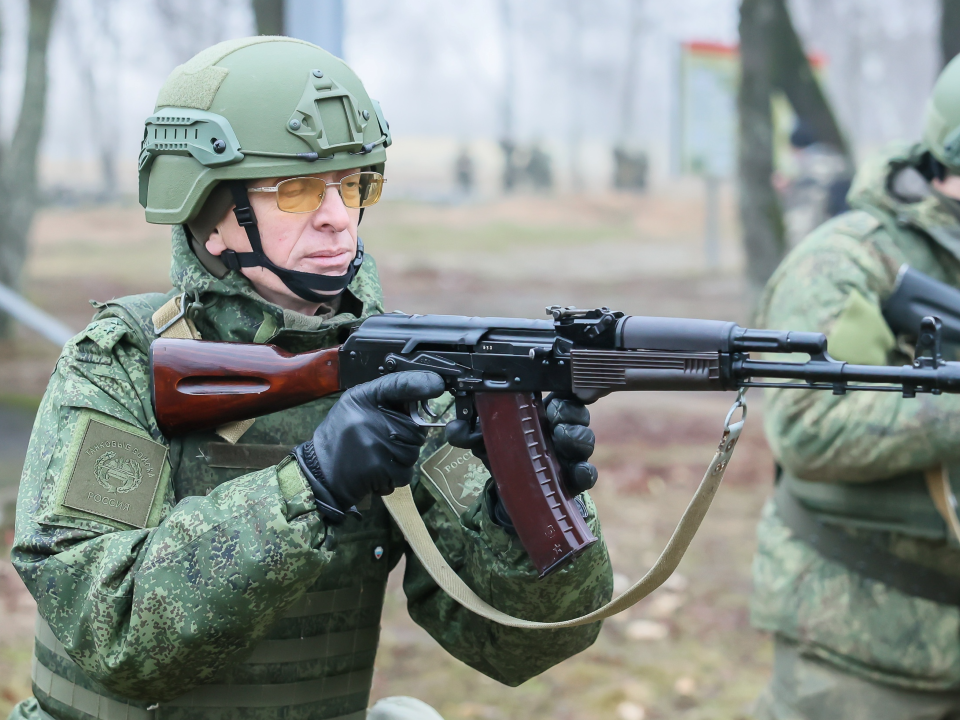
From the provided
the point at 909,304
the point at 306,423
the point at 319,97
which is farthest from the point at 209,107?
the point at 909,304

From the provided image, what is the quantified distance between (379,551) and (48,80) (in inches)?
357

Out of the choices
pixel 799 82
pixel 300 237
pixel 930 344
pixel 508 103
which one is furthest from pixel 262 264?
pixel 508 103

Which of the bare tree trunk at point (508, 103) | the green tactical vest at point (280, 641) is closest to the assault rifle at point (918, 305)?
the green tactical vest at point (280, 641)

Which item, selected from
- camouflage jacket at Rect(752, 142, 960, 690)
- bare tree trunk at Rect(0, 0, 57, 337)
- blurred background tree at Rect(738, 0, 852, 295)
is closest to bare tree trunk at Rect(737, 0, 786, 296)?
blurred background tree at Rect(738, 0, 852, 295)

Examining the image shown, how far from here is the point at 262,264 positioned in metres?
2.35

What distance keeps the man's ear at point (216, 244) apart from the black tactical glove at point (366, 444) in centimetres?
49

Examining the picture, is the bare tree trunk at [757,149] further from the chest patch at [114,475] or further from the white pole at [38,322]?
the chest patch at [114,475]

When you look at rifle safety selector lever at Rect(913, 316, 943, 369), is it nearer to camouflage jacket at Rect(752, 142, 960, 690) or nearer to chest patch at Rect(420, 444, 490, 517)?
chest patch at Rect(420, 444, 490, 517)

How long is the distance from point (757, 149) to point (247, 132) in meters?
7.69

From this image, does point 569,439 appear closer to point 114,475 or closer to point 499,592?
point 499,592

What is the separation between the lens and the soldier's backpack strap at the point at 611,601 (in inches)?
87.7

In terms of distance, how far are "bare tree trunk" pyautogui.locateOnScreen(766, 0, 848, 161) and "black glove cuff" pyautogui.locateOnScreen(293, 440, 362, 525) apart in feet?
27.6

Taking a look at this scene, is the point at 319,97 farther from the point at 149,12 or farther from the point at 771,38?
the point at 149,12

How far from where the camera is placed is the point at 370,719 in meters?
2.61
